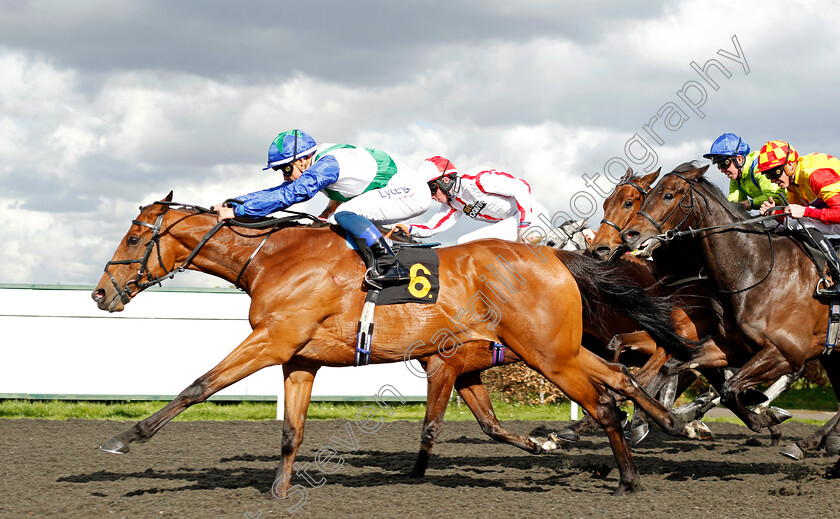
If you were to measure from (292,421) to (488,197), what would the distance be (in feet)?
10.3

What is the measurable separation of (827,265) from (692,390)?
6.33m

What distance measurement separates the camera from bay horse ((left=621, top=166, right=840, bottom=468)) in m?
5.43

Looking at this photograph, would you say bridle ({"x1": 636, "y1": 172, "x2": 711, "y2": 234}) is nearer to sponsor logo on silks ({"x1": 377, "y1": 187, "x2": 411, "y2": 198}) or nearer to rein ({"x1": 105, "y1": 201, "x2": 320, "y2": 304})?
sponsor logo on silks ({"x1": 377, "y1": 187, "x2": 411, "y2": 198})

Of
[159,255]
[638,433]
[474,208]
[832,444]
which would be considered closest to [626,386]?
[638,433]

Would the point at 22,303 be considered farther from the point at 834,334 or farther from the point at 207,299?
the point at 834,334

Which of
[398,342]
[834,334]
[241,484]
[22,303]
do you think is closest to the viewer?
[398,342]

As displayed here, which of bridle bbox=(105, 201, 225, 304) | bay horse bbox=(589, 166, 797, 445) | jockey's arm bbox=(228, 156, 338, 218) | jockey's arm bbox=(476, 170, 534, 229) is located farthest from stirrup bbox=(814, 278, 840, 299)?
bridle bbox=(105, 201, 225, 304)

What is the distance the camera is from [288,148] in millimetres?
5043

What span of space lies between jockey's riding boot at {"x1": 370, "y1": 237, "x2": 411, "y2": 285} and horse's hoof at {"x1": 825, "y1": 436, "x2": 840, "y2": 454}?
11.3ft

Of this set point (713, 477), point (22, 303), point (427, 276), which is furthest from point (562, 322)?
point (22, 303)

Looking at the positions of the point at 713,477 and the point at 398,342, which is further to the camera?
the point at 713,477

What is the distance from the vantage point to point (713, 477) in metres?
5.93

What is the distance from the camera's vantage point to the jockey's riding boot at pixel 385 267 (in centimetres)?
470

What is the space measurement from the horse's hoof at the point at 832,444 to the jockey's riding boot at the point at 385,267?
3448 millimetres
